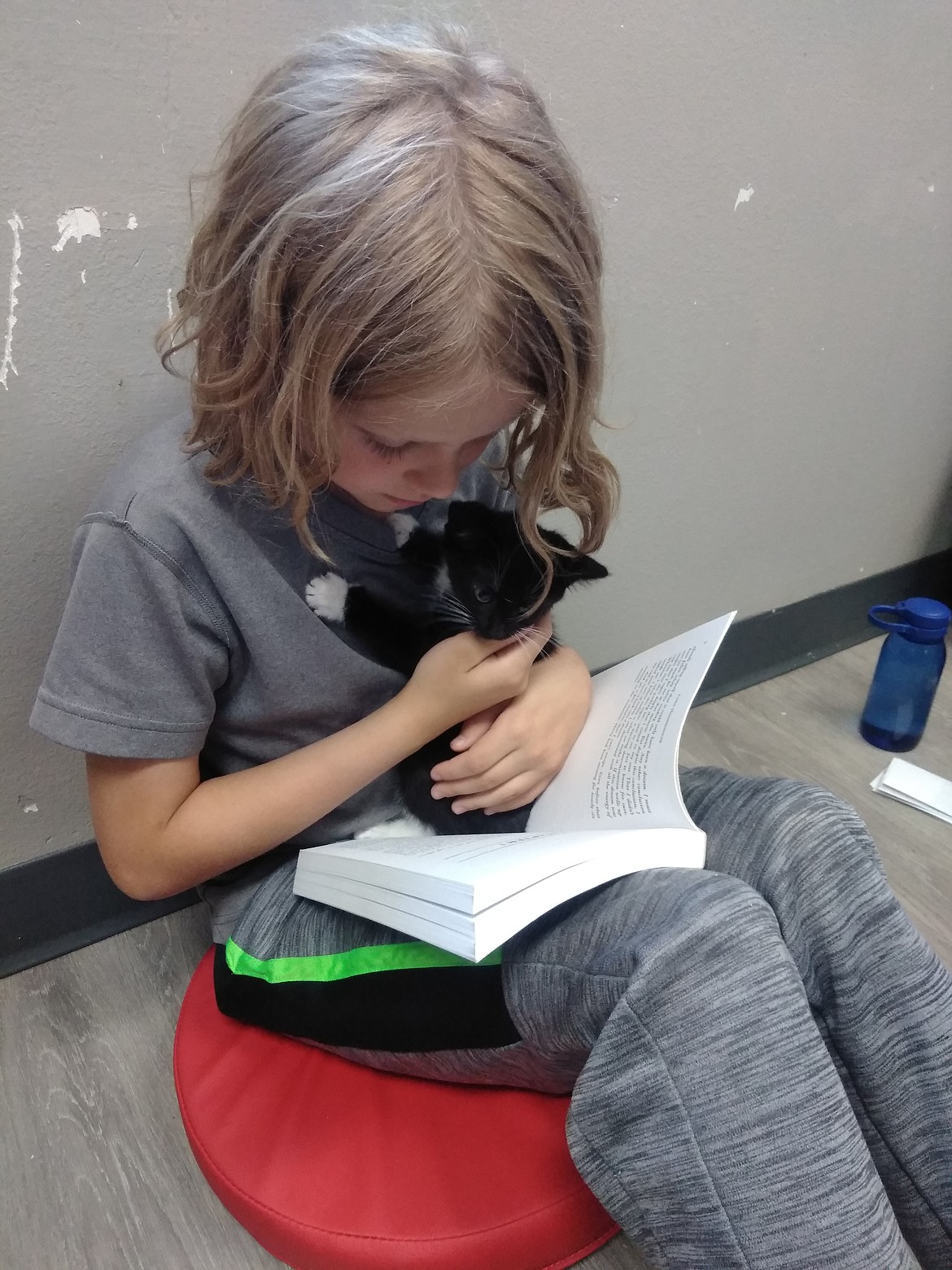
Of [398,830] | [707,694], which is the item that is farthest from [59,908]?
[707,694]

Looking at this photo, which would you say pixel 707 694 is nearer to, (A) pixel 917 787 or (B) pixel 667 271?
(A) pixel 917 787

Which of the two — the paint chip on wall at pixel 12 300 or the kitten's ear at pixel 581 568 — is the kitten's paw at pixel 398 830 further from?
the paint chip on wall at pixel 12 300

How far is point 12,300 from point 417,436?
1.24 feet

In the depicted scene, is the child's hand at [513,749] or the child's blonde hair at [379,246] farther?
the child's hand at [513,749]

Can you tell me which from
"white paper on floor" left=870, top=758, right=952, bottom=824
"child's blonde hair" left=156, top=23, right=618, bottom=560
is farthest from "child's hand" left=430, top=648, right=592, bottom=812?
"white paper on floor" left=870, top=758, right=952, bottom=824

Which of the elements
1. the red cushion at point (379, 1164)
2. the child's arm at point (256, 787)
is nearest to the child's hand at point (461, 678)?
the child's arm at point (256, 787)

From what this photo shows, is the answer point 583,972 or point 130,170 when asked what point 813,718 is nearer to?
point 583,972

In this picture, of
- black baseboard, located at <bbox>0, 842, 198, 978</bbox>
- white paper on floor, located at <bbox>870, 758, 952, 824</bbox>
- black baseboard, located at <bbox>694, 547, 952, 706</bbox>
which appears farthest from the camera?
black baseboard, located at <bbox>694, 547, 952, 706</bbox>

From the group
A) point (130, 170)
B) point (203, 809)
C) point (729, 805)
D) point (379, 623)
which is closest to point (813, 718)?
point (729, 805)

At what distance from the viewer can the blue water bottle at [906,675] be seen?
1.25m

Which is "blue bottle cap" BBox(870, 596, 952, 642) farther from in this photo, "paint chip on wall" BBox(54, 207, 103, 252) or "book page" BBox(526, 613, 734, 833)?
"paint chip on wall" BBox(54, 207, 103, 252)

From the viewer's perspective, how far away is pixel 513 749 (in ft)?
2.27

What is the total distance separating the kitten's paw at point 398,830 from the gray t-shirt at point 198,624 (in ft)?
0.36

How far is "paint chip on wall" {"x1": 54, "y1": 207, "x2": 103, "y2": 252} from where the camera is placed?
0.66 m
